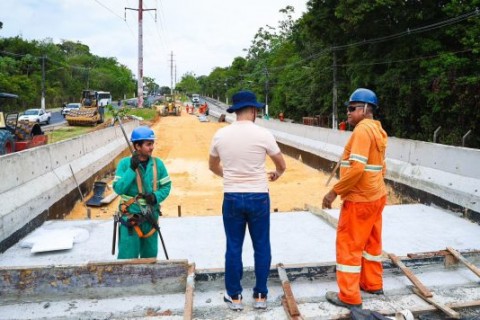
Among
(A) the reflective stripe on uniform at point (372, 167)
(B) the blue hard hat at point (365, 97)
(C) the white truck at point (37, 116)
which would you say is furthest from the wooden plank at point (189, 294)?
(C) the white truck at point (37, 116)

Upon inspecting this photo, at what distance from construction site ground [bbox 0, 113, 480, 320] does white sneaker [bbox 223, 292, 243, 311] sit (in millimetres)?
58

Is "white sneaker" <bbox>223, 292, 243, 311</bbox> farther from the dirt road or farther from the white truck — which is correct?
the white truck

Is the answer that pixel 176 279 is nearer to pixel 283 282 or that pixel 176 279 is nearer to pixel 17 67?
pixel 283 282

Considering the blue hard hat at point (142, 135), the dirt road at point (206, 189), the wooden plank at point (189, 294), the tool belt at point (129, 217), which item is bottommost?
the dirt road at point (206, 189)

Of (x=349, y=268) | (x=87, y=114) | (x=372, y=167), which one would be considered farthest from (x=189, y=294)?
(x=87, y=114)

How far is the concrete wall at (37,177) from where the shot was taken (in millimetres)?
5906

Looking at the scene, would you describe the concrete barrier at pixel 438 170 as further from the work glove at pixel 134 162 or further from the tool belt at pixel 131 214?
the work glove at pixel 134 162

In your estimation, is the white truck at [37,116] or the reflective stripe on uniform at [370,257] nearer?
the reflective stripe on uniform at [370,257]

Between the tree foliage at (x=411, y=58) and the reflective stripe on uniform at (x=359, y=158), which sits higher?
the tree foliage at (x=411, y=58)

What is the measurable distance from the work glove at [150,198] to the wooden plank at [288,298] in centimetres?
142

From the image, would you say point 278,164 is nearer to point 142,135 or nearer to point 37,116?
point 142,135

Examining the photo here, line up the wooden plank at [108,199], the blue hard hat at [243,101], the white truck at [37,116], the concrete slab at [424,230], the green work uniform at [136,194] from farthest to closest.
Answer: the white truck at [37,116] → the wooden plank at [108,199] → the concrete slab at [424,230] → the green work uniform at [136,194] → the blue hard hat at [243,101]

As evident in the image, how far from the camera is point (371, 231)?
401cm

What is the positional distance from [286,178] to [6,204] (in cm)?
981
